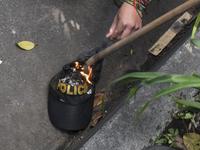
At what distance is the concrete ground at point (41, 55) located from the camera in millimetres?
2076

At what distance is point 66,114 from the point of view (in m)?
2.06

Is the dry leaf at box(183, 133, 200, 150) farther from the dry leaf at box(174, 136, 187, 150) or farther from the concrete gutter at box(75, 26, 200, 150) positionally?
the concrete gutter at box(75, 26, 200, 150)

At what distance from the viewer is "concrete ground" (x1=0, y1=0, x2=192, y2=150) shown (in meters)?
2.08

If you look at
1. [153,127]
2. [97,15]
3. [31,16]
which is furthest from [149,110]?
[31,16]

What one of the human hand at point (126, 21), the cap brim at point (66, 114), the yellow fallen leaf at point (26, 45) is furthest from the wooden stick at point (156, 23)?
the yellow fallen leaf at point (26, 45)

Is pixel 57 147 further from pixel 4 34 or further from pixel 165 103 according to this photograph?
pixel 4 34

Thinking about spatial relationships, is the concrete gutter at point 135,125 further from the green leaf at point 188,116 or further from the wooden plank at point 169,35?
the wooden plank at point 169,35

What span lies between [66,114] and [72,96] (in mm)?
232

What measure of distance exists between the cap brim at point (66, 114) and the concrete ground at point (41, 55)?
0.10m

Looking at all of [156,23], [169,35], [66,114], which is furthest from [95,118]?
[169,35]

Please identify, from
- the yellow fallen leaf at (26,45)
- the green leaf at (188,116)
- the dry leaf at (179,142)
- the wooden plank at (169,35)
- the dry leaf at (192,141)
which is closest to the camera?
the dry leaf at (192,141)

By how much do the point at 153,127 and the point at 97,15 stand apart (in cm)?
157

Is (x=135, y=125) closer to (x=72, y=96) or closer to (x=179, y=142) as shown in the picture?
(x=179, y=142)

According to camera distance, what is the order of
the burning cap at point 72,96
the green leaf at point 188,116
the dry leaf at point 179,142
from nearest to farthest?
the dry leaf at point 179,142
the green leaf at point 188,116
the burning cap at point 72,96
